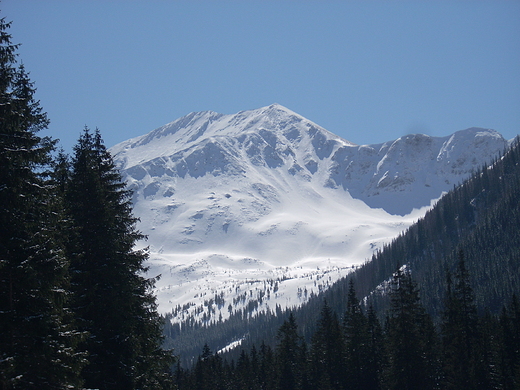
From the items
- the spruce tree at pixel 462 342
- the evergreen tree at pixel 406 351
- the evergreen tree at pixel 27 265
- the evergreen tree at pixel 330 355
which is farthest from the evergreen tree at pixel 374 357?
the evergreen tree at pixel 27 265

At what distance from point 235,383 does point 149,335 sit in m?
50.2

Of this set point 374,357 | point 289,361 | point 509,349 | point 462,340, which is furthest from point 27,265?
point 509,349

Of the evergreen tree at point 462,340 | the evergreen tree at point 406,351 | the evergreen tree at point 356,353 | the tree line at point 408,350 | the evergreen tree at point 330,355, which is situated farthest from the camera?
the evergreen tree at point 330,355

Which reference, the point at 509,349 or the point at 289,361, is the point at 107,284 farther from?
the point at 509,349

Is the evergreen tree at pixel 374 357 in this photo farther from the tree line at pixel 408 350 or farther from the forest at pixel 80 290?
the forest at pixel 80 290

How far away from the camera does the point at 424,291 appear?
575ft

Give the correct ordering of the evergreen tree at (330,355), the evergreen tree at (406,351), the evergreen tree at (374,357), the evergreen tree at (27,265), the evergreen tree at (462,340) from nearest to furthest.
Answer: the evergreen tree at (27,265)
the evergreen tree at (406,351)
the evergreen tree at (462,340)
the evergreen tree at (374,357)
the evergreen tree at (330,355)

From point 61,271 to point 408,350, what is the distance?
3116 centimetres

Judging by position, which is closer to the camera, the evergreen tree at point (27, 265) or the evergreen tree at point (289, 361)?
the evergreen tree at point (27, 265)

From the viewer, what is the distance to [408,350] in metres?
41.3

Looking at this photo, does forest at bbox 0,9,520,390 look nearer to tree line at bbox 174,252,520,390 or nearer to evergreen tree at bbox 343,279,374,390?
tree line at bbox 174,252,520,390

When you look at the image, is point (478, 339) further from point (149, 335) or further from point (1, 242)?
point (1, 242)

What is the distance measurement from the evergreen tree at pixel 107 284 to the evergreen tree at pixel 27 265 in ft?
11.5

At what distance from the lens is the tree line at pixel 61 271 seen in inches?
644
